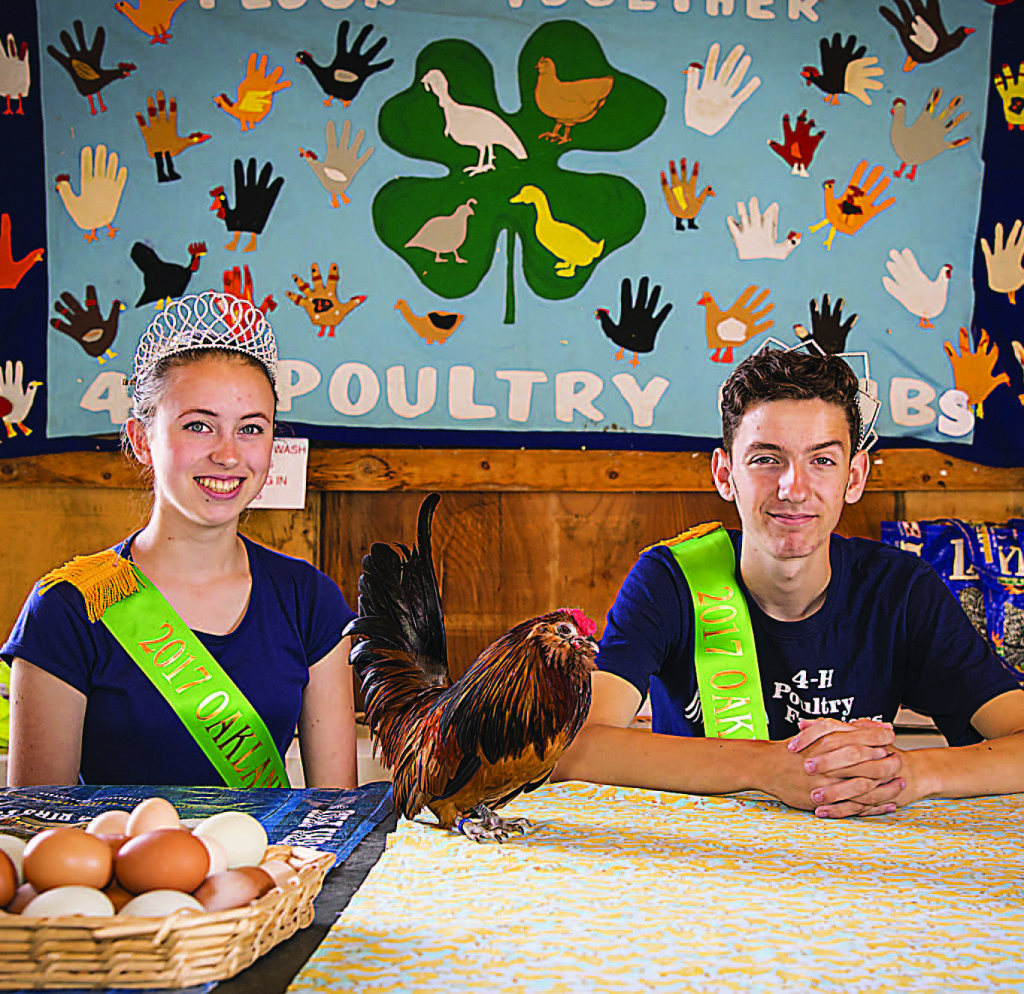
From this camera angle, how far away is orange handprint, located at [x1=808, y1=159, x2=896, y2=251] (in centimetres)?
259

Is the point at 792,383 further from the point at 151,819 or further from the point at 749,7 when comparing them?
the point at 749,7

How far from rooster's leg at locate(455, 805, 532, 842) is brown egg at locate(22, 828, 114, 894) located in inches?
16.7

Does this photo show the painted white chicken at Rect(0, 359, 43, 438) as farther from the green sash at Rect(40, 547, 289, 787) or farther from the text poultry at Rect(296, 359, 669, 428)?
the green sash at Rect(40, 547, 289, 787)

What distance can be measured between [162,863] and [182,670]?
0.76 m

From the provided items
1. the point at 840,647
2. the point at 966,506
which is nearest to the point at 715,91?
the point at 966,506

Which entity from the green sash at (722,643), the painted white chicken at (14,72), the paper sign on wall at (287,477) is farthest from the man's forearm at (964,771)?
the painted white chicken at (14,72)

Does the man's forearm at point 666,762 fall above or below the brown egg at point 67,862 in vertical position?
below

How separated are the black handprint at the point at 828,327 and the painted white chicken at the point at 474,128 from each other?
93cm

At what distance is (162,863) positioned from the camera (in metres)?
0.70

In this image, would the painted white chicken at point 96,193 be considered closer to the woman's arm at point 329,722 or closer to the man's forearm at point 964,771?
the woman's arm at point 329,722

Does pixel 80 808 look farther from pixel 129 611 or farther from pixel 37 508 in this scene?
pixel 37 508

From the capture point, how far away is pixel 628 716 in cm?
146

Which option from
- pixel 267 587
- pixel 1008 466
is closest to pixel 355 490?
pixel 267 587

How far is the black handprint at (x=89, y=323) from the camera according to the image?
8.43 feet
